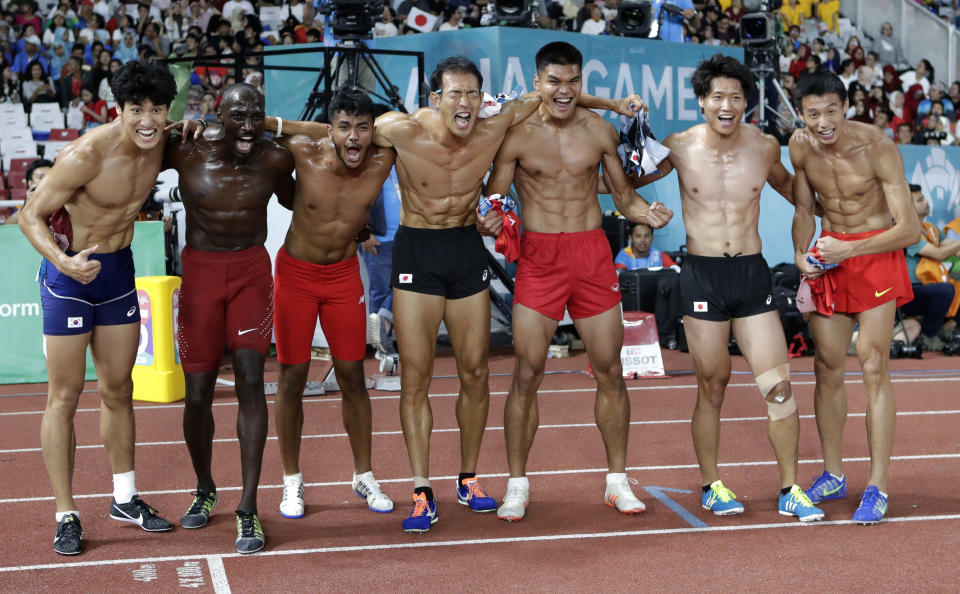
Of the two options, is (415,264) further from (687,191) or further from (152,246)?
(152,246)

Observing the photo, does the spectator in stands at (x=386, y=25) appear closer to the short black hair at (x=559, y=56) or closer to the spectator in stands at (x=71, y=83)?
the spectator in stands at (x=71, y=83)

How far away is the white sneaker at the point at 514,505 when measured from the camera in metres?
5.50

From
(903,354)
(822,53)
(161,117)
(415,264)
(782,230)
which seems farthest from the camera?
(822,53)

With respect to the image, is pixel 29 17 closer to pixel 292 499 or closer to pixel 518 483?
pixel 292 499

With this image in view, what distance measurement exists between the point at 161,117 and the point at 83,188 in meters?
0.51

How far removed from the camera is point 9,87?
15.1 m

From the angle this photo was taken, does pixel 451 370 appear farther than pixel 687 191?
Yes

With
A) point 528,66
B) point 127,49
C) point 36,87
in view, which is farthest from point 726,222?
point 36,87

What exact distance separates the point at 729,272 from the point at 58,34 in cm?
1321

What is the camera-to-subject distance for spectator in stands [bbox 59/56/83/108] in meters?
14.9

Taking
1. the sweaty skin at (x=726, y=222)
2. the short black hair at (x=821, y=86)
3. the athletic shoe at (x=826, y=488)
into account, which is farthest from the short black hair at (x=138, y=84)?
the athletic shoe at (x=826, y=488)

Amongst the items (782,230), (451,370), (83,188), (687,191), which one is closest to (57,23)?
(451,370)

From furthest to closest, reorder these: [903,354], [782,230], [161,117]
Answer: [782,230] → [903,354] → [161,117]

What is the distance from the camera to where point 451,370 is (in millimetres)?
10508
